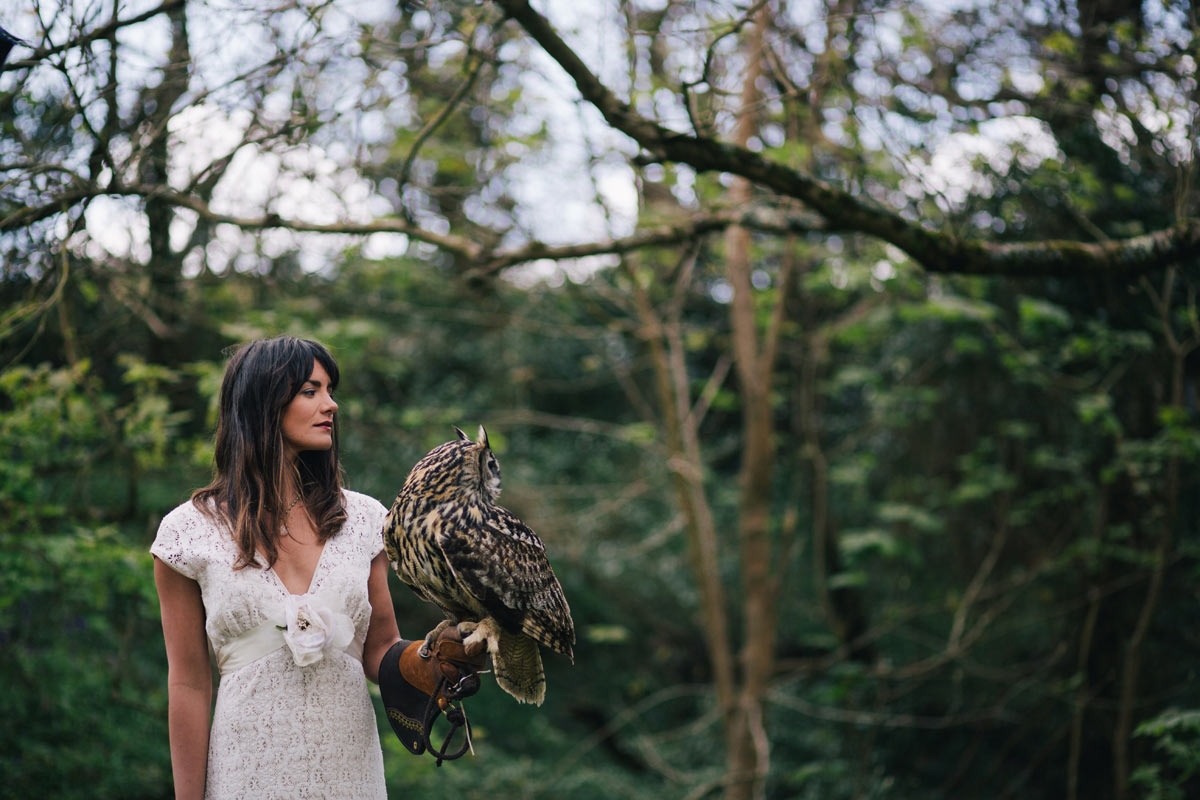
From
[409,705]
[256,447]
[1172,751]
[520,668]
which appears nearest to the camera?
[256,447]

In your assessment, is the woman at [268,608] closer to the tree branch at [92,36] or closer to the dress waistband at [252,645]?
the dress waistband at [252,645]

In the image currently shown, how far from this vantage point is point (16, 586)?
3305 mm

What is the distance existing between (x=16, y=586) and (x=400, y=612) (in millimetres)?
3974

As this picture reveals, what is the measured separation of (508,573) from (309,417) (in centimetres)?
50

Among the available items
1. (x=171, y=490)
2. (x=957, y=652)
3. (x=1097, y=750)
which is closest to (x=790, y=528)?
Result: (x=957, y=652)

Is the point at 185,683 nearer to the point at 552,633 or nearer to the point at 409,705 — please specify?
the point at 409,705

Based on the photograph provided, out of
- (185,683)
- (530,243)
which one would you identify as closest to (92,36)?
(530,243)

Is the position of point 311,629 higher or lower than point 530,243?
lower

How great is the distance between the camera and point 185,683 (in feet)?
5.88

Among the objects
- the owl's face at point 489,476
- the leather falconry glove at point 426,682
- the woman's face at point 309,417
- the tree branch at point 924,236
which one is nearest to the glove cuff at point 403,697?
the leather falconry glove at point 426,682

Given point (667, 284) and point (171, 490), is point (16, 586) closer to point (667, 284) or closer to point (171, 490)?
point (171, 490)

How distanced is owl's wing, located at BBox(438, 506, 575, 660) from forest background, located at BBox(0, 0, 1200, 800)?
1.43 metres

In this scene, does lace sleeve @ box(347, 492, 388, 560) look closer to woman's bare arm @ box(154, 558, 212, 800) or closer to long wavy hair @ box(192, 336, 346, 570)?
long wavy hair @ box(192, 336, 346, 570)

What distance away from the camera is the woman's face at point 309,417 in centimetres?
191
